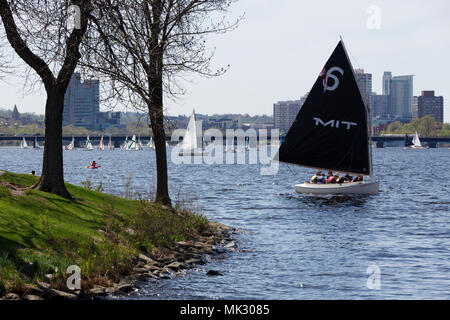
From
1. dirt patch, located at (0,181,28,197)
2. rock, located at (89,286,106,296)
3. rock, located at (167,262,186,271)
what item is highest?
dirt patch, located at (0,181,28,197)

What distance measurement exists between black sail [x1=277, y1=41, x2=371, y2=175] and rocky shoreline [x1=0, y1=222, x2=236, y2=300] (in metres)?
21.2

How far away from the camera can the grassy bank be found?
18.9 m

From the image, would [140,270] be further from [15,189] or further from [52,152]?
[52,152]

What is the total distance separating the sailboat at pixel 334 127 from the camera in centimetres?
5238

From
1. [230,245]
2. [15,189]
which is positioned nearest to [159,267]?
[230,245]

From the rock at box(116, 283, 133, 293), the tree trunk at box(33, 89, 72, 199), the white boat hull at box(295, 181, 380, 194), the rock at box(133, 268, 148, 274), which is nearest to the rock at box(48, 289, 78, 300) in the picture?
the rock at box(116, 283, 133, 293)

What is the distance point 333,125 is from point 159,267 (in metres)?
32.2

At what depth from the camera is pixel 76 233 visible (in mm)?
22938

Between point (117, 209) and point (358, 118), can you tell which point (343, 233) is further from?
point (358, 118)

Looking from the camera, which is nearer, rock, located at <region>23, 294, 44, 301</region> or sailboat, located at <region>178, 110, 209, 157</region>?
rock, located at <region>23, 294, 44, 301</region>

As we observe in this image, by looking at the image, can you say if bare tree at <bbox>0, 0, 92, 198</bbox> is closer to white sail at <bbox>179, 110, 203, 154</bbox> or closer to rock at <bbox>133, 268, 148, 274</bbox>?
rock at <bbox>133, 268, 148, 274</bbox>

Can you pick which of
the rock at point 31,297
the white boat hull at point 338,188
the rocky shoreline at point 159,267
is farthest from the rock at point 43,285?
Result: the white boat hull at point 338,188

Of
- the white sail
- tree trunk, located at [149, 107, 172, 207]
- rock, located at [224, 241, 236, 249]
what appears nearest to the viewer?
rock, located at [224, 241, 236, 249]

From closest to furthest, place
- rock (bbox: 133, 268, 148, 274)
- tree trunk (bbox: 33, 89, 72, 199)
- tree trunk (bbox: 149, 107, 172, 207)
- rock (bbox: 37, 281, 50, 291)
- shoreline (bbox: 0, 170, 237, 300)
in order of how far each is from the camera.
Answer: rock (bbox: 37, 281, 50, 291) < shoreline (bbox: 0, 170, 237, 300) < rock (bbox: 133, 268, 148, 274) < tree trunk (bbox: 33, 89, 72, 199) < tree trunk (bbox: 149, 107, 172, 207)
